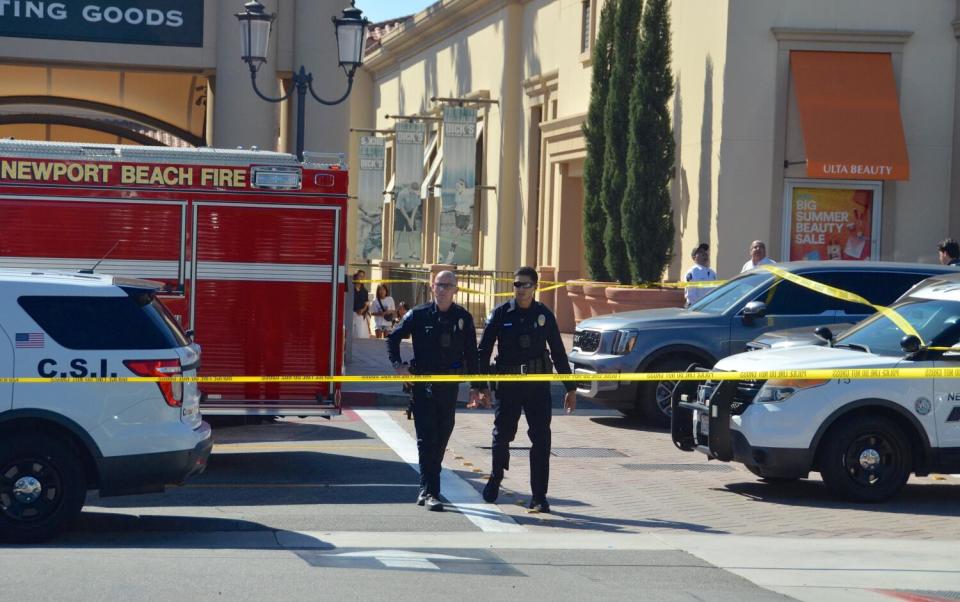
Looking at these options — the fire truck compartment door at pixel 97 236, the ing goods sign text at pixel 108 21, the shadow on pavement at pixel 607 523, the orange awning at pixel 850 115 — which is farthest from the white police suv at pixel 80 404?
the orange awning at pixel 850 115

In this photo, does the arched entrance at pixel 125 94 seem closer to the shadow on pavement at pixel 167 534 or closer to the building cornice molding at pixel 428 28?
the building cornice molding at pixel 428 28

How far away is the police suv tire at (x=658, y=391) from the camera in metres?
16.1

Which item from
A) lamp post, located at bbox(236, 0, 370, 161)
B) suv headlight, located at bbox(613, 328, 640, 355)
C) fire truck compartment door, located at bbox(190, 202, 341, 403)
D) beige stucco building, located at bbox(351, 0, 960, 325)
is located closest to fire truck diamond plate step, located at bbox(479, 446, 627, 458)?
suv headlight, located at bbox(613, 328, 640, 355)

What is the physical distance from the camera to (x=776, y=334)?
14586mm

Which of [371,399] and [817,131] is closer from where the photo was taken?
[371,399]

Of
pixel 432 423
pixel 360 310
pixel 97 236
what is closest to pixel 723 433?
pixel 432 423

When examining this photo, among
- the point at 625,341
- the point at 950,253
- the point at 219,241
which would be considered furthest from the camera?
the point at 950,253

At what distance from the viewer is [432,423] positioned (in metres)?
11.0

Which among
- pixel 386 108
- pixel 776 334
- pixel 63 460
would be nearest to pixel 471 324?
pixel 63 460

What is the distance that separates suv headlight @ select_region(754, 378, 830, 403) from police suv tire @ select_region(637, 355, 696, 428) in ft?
14.6

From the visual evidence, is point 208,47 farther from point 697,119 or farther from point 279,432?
point 279,432

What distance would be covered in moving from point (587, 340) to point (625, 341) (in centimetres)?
77

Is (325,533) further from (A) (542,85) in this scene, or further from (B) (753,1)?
(A) (542,85)

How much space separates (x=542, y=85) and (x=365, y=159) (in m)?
5.42
